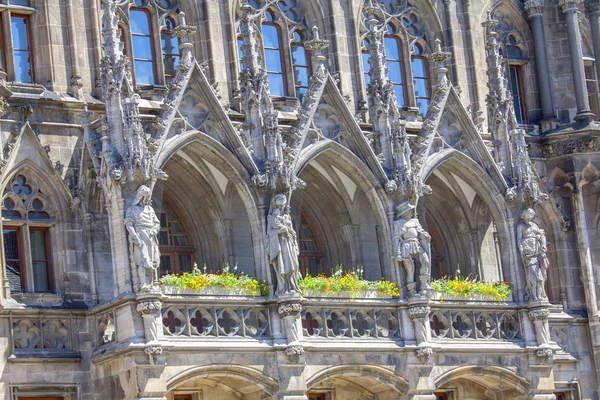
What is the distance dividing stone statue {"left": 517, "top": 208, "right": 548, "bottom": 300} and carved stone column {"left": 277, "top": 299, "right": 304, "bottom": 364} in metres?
6.05

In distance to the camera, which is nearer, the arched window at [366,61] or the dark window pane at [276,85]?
the dark window pane at [276,85]

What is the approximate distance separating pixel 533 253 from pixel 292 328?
640 centimetres

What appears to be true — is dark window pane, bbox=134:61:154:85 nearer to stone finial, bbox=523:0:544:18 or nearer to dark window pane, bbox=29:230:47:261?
dark window pane, bbox=29:230:47:261

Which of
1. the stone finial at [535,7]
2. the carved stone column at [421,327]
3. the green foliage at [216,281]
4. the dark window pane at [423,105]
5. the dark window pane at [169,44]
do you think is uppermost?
the stone finial at [535,7]

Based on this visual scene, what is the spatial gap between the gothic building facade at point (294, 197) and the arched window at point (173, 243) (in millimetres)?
46

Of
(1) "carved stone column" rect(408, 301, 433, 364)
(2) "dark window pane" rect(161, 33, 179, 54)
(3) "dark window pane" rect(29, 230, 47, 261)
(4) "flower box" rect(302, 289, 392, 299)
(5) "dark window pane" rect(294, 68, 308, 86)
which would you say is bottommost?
(1) "carved stone column" rect(408, 301, 433, 364)

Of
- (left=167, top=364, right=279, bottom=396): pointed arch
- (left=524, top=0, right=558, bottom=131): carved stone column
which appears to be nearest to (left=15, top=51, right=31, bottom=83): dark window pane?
(left=167, top=364, right=279, bottom=396): pointed arch

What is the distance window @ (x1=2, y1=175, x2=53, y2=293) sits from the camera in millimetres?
34312

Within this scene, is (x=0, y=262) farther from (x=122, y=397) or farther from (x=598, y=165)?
(x=598, y=165)

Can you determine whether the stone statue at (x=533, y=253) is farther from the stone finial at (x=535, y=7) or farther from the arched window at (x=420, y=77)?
the stone finial at (x=535, y=7)

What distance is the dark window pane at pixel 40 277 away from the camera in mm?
34531

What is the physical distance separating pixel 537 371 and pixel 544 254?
8.39ft

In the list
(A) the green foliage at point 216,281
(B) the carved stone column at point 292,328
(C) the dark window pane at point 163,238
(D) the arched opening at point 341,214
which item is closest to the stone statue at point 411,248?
(D) the arched opening at point 341,214

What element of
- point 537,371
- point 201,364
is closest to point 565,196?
point 537,371
